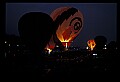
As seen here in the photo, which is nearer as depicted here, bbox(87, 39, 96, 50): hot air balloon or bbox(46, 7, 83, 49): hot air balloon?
bbox(46, 7, 83, 49): hot air balloon

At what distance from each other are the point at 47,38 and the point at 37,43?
1.14 meters

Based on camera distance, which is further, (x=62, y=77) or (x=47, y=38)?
(x=47, y=38)

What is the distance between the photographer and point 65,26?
29109 mm

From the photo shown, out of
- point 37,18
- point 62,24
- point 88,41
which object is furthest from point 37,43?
point 88,41

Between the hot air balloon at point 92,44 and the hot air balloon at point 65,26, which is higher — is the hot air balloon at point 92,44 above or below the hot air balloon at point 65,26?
below

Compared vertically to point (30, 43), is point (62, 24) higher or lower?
higher

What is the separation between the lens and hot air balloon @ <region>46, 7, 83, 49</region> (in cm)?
2855

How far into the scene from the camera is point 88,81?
6.45 m

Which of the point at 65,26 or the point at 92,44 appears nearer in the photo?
the point at 65,26

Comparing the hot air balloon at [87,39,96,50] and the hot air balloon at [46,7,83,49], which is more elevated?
the hot air balloon at [46,7,83,49]

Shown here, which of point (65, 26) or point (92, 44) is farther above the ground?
point (65, 26)

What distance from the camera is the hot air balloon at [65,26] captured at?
28547 millimetres

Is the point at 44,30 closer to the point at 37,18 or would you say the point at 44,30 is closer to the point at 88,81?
the point at 37,18

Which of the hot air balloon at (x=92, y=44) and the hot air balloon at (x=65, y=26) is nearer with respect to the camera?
the hot air balloon at (x=65, y=26)
